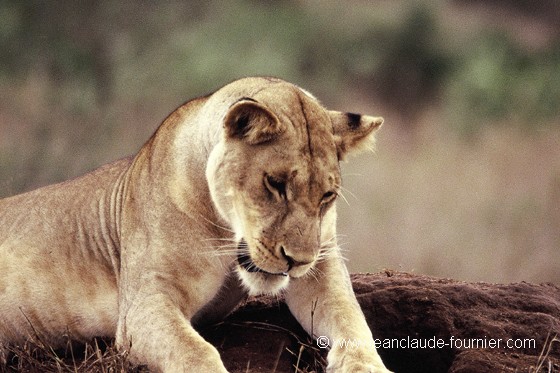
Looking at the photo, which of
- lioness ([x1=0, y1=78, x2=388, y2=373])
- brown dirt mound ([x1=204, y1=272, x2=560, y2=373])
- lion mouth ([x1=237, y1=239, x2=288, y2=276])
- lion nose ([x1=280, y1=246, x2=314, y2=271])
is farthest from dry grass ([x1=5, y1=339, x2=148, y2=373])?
lion nose ([x1=280, y1=246, x2=314, y2=271])

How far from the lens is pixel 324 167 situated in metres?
4.45

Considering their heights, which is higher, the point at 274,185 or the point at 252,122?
the point at 252,122

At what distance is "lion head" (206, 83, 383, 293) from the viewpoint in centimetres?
435

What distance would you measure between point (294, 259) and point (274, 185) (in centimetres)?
32

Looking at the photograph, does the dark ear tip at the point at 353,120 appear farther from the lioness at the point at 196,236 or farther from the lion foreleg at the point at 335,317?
the lion foreleg at the point at 335,317

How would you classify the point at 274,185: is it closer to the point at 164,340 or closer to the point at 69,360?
the point at 164,340

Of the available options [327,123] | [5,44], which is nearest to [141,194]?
[327,123]

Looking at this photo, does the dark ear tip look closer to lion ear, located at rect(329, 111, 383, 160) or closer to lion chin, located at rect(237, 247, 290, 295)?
lion ear, located at rect(329, 111, 383, 160)

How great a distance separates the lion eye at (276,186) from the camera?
436 centimetres

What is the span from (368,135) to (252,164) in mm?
725

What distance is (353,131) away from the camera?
15.9ft

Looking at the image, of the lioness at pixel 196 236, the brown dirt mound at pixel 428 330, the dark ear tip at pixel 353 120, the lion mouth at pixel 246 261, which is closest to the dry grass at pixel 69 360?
the lioness at pixel 196 236

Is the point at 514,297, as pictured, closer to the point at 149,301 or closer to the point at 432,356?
the point at 432,356

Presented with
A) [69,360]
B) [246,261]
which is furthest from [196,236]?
[69,360]
